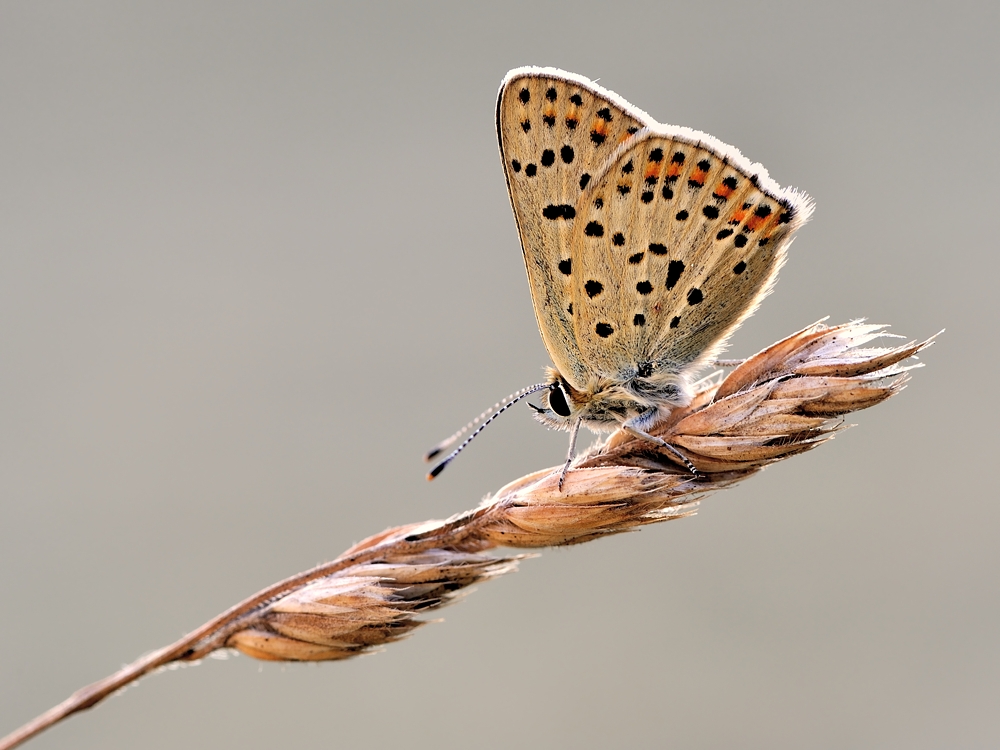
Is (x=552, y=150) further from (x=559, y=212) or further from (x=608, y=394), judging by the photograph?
(x=608, y=394)

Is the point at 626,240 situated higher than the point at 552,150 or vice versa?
the point at 552,150

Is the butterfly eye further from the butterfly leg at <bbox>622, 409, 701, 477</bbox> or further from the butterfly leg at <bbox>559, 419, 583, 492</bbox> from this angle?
the butterfly leg at <bbox>622, 409, 701, 477</bbox>

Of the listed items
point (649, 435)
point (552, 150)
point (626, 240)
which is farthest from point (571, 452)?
point (552, 150)

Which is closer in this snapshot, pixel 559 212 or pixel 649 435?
pixel 649 435

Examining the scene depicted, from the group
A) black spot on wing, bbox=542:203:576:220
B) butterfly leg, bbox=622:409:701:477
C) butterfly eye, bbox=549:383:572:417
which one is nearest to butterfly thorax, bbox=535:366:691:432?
butterfly eye, bbox=549:383:572:417

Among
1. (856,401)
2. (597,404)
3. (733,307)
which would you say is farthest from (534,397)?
(856,401)

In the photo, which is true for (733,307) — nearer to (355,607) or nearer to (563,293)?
(563,293)

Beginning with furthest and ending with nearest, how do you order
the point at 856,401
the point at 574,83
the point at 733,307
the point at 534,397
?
the point at 534,397 < the point at 733,307 < the point at 574,83 < the point at 856,401
